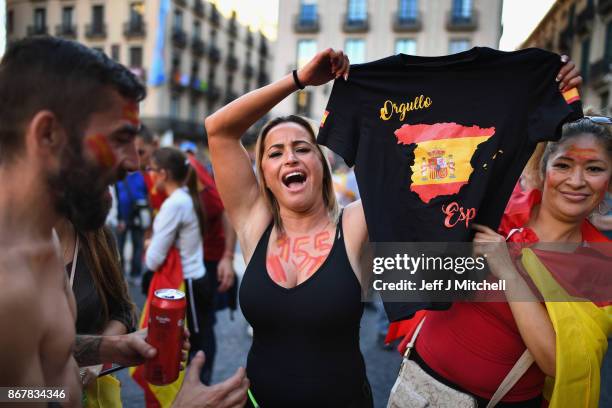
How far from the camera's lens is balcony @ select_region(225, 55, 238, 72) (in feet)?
120

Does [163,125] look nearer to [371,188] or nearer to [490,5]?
[490,5]

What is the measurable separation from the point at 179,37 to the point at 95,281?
30959 millimetres

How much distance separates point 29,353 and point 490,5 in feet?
90.6

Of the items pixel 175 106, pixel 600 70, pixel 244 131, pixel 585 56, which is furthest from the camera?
pixel 175 106

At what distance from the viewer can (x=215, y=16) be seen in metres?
33.6

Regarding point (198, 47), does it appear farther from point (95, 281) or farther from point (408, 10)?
point (95, 281)

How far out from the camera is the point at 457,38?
24.2 meters

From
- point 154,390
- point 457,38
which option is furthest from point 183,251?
point 457,38

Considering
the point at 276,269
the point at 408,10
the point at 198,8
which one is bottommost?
the point at 276,269

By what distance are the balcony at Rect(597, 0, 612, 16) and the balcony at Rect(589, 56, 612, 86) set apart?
1816 millimetres

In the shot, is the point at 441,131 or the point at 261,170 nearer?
the point at 441,131

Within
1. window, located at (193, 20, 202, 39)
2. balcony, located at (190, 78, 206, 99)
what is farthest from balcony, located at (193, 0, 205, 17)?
balcony, located at (190, 78, 206, 99)

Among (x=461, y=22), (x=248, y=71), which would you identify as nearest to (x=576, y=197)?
(x=461, y=22)

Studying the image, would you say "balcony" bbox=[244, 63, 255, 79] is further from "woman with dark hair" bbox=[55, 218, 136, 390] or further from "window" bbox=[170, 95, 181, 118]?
"woman with dark hair" bbox=[55, 218, 136, 390]
